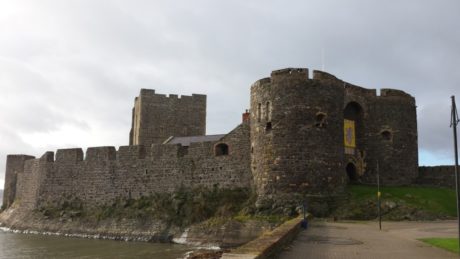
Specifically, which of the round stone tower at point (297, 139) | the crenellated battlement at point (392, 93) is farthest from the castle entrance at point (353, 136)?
the round stone tower at point (297, 139)

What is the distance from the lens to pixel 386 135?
30.5 metres

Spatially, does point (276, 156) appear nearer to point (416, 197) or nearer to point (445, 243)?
point (416, 197)

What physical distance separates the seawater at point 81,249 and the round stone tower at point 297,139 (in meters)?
5.39

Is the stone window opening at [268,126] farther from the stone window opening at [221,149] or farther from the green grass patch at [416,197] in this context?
the green grass patch at [416,197]

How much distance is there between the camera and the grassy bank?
24031 mm

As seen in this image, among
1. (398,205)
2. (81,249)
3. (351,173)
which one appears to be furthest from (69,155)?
(398,205)

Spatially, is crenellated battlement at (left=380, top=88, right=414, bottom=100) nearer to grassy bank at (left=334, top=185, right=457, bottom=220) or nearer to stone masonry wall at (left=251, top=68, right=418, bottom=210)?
stone masonry wall at (left=251, top=68, right=418, bottom=210)

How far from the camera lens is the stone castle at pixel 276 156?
80.3ft

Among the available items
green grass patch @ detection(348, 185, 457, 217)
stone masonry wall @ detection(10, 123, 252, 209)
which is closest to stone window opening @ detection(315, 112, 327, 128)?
green grass patch @ detection(348, 185, 457, 217)

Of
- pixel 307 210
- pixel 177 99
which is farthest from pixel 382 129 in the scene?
pixel 177 99

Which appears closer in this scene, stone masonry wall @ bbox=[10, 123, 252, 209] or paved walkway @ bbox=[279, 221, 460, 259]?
paved walkway @ bbox=[279, 221, 460, 259]

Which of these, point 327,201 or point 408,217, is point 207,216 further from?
point 408,217

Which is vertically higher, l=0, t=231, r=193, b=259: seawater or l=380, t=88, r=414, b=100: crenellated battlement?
l=380, t=88, r=414, b=100: crenellated battlement

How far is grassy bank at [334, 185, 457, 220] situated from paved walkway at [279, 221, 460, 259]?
1.99 m
